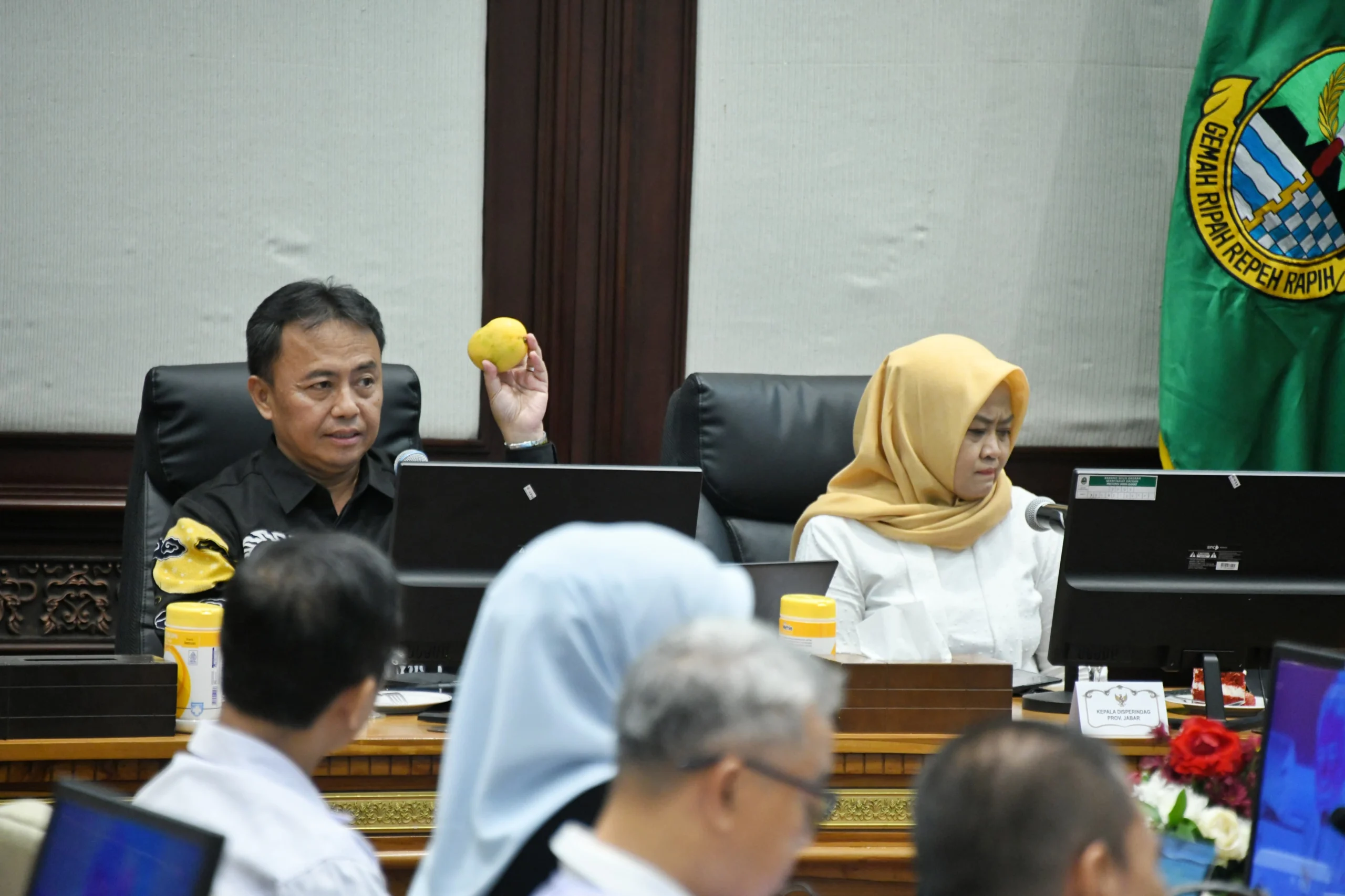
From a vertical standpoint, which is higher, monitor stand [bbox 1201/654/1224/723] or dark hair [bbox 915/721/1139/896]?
dark hair [bbox 915/721/1139/896]

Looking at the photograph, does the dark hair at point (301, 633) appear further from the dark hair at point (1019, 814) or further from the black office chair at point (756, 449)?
the black office chair at point (756, 449)

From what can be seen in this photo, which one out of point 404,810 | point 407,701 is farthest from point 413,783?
point 407,701

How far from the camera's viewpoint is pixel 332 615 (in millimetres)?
1293

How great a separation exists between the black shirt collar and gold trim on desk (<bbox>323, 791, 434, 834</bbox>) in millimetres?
611

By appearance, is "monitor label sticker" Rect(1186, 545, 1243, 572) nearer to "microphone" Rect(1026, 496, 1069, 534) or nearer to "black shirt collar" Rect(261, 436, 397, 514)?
"microphone" Rect(1026, 496, 1069, 534)

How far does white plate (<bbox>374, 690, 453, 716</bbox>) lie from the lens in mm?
2209

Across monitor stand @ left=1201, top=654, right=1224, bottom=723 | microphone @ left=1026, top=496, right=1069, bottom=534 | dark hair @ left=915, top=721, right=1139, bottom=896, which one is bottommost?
monitor stand @ left=1201, top=654, right=1224, bottom=723

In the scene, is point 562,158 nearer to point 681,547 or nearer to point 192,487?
point 192,487

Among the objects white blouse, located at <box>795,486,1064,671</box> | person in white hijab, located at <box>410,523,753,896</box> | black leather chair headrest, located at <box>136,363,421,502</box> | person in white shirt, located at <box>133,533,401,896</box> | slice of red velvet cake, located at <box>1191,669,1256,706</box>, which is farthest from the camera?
white blouse, located at <box>795,486,1064,671</box>

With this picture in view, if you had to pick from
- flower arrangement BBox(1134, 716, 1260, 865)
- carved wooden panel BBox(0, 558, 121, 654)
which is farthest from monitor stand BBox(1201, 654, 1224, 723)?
carved wooden panel BBox(0, 558, 121, 654)

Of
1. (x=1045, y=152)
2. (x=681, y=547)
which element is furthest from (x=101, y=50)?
(x=681, y=547)

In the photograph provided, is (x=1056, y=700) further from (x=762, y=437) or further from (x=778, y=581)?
(x=762, y=437)

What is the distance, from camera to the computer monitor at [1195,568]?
2.20 metres

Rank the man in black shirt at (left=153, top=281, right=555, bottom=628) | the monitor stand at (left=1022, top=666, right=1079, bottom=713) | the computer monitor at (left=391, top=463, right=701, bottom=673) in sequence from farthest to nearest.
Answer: the man in black shirt at (left=153, top=281, right=555, bottom=628) → the monitor stand at (left=1022, top=666, right=1079, bottom=713) → the computer monitor at (left=391, top=463, right=701, bottom=673)
